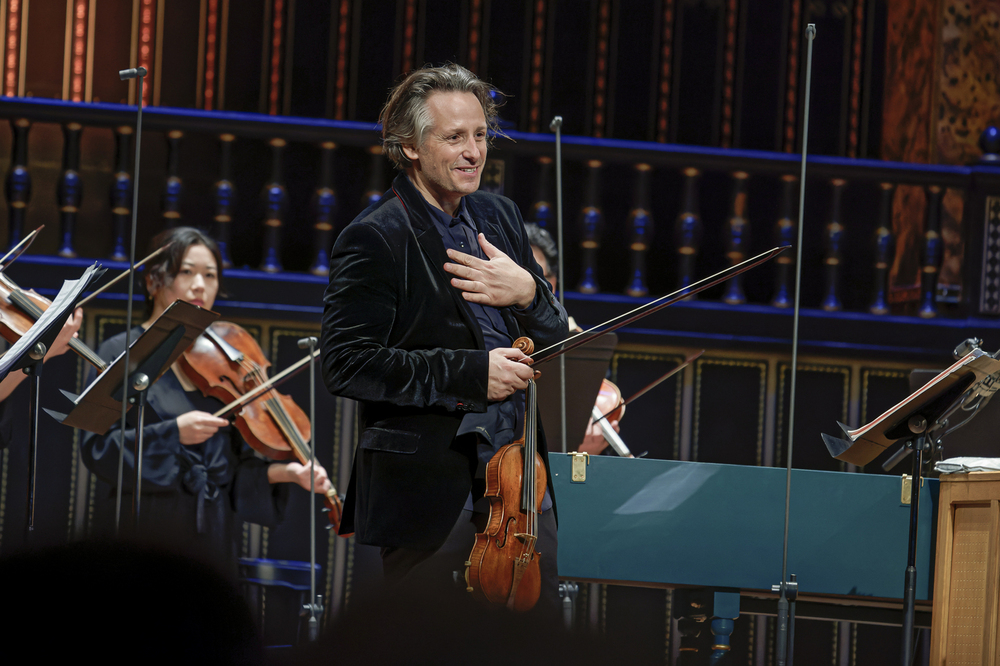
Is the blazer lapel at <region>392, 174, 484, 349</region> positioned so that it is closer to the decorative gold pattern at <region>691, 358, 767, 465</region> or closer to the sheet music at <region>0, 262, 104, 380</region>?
the sheet music at <region>0, 262, 104, 380</region>

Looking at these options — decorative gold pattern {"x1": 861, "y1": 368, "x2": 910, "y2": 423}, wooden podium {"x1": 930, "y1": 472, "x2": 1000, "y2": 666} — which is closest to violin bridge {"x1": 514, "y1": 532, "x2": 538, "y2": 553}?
wooden podium {"x1": 930, "y1": 472, "x2": 1000, "y2": 666}

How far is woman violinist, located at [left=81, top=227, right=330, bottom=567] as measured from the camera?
10.9 ft

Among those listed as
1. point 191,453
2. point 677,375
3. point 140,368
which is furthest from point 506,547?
point 677,375

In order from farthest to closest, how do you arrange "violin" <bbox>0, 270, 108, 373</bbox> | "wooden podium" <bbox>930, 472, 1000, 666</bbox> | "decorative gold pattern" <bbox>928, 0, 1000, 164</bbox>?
"decorative gold pattern" <bbox>928, 0, 1000, 164</bbox> < "violin" <bbox>0, 270, 108, 373</bbox> < "wooden podium" <bbox>930, 472, 1000, 666</bbox>

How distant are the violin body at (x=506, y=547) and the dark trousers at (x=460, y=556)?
3cm

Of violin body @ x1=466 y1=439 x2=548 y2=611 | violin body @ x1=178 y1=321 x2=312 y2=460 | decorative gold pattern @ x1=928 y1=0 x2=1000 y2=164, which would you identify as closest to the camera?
violin body @ x1=466 y1=439 x2=548 y2=611

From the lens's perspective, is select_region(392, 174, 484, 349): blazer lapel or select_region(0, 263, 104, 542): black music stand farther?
select_region(0, 263, 104, 542): black music stand

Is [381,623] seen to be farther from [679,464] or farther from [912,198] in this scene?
[912,198]

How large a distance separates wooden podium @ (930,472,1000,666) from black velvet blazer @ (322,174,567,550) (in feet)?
4.55

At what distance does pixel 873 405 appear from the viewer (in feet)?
14.3

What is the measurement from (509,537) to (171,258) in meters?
2.20

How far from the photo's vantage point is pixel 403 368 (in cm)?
171

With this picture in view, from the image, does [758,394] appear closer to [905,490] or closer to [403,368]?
[905,490]

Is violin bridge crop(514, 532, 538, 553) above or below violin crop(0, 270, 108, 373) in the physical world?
below
